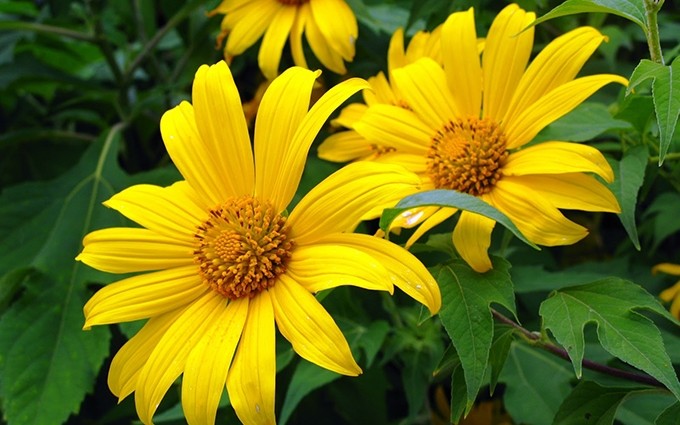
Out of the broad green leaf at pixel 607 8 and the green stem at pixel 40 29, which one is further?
the green stem at pixel 40 29

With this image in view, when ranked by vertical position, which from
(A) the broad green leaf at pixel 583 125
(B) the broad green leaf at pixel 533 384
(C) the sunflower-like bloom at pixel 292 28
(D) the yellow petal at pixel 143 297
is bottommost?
(B) the broad green leaf at pixel 533 384

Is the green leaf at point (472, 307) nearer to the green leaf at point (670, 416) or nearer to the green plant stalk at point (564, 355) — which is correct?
the green plant stalk at point (564, 355)

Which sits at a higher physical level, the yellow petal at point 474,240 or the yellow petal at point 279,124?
the yellow petal at point 279,124

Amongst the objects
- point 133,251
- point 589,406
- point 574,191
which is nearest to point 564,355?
point 589,406

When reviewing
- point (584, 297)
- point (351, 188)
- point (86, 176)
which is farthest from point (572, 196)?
point (86, 176)

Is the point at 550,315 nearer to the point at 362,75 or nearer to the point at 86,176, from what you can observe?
the point at 362,75

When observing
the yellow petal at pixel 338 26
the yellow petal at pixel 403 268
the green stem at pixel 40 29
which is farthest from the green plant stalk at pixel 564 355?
the green stem at pixel 40 29

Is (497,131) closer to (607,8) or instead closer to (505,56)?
(505,56)
